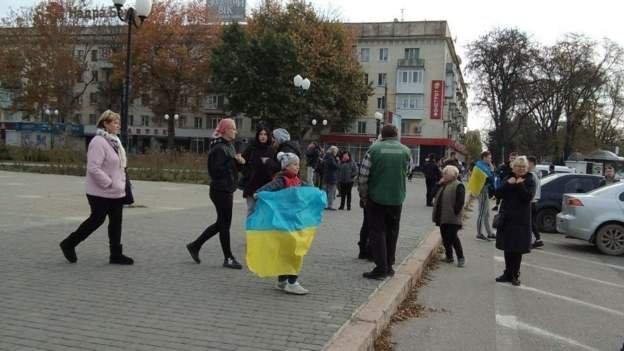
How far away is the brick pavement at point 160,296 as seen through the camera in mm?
4227

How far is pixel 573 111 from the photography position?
52.4 m

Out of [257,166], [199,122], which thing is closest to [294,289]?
[257,166]

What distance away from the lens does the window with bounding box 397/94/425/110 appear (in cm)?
6238

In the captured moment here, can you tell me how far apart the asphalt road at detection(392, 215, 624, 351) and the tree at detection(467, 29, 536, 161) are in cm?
4198

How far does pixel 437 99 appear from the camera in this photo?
6153 cm

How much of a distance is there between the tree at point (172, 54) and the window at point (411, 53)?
21338 mm

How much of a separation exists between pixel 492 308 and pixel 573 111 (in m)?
51.8

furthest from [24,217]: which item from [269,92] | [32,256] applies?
[269,92]

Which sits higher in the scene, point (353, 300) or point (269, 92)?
point (269, 92)

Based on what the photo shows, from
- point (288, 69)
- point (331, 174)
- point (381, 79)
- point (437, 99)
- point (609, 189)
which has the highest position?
point (381, 79)

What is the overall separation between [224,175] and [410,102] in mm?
57968

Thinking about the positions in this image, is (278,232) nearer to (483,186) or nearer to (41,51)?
(483,186)

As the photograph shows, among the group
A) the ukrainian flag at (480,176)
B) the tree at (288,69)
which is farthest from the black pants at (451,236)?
the tree at (288,69)

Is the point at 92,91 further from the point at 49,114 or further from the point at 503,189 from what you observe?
the point at 503,189
